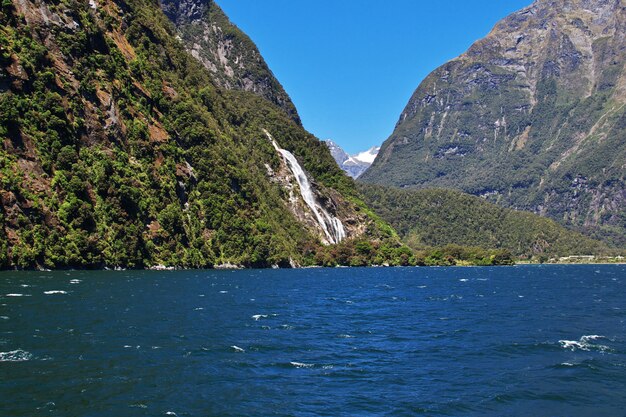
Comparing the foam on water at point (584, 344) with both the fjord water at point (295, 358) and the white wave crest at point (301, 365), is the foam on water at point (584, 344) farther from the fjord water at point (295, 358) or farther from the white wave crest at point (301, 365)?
the white wave crest at point (301, 365)

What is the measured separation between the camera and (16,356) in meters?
37.3

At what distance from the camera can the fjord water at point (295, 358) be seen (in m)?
30.7

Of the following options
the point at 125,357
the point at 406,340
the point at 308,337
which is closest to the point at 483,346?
the point at 406,340

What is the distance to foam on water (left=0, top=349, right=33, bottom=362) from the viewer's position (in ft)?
119

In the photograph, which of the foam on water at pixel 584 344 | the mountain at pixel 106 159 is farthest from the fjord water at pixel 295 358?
the mountain at pixel 106 159

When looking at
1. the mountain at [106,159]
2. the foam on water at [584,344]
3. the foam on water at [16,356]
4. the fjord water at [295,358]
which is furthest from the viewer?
the mountain at [106,159]

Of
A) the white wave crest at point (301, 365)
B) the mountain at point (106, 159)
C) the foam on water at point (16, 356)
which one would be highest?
the mountain at point (106, 159)

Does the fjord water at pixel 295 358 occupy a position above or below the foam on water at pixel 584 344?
below

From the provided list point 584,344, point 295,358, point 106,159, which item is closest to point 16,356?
point 295,358

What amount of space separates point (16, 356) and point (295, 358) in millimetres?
17654

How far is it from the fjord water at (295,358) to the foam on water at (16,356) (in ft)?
0.37

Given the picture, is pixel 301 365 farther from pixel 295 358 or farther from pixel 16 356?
pixel 16 356

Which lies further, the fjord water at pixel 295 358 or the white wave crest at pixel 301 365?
the white wave crest at pixel 301 365

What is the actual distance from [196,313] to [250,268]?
4539 inches
